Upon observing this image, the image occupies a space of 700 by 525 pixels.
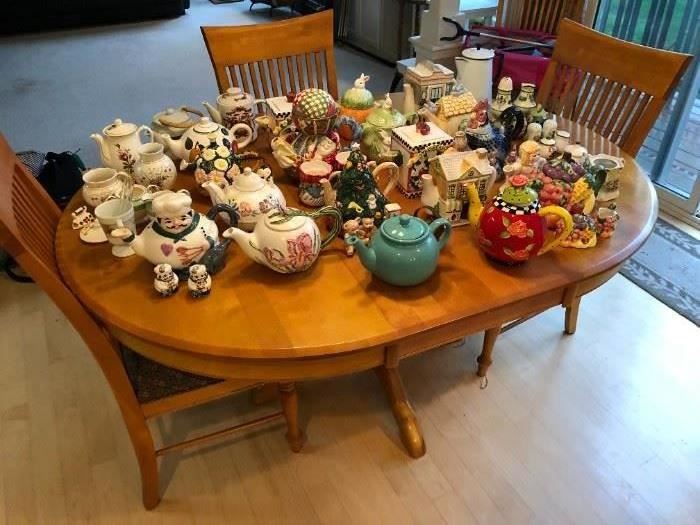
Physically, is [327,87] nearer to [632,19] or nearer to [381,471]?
[381,471]

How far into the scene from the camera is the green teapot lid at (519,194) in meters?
1.16

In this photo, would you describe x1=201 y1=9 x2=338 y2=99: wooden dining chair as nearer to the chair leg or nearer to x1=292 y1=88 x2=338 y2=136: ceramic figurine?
x1=292 y1=88 x2=338 y2=136: ceramic figurine

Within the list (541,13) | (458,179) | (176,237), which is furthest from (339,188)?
(541,13)

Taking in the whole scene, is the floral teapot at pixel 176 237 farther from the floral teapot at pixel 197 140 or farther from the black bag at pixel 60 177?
the black bag at pixel 60 177

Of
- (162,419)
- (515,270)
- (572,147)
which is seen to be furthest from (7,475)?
(572,147)

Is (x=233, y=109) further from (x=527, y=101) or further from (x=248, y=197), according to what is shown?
(x=527, y=101)

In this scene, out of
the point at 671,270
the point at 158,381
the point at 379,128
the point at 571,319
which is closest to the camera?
the point at 158,381

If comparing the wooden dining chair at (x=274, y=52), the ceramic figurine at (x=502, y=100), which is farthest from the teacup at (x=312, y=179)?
the wooden dining chair at (x=274, y=52)

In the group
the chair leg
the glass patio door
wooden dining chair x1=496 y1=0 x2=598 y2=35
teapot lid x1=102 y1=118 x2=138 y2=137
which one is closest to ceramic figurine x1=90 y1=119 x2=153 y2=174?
teapot lid x1=102 y1=118 x2=138 y2=137

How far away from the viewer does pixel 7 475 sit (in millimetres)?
1679

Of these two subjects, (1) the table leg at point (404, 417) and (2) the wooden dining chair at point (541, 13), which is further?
(2) the wooden dining chair at point (541, 13)

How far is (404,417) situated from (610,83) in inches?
46.8

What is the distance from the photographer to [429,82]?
1639mm

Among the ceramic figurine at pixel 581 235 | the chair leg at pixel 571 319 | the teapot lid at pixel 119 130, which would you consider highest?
the teapot lid at pixel 119 130
